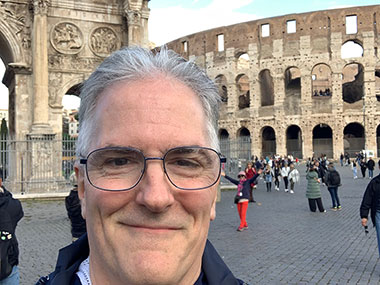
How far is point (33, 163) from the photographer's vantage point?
14.4 meters

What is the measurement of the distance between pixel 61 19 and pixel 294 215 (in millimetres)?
11400

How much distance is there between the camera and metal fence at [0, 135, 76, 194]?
14281 millimetres

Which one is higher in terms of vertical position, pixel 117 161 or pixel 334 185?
pixel 117 161

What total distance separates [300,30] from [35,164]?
28.7m

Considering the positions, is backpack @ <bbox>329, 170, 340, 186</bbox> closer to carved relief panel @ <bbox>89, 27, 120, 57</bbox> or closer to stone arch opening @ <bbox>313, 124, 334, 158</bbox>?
carved relief panel @ <bbox>89, 27, 120, 57</bbox>

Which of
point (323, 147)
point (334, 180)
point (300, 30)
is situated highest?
point (300, 30)

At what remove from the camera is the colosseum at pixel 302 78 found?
34.7 m

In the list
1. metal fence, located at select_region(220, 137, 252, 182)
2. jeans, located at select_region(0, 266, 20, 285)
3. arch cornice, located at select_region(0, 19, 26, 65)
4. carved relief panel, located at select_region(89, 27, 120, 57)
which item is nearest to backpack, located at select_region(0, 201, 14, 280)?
jeans, located at select_region(0, 266, 20, 285)

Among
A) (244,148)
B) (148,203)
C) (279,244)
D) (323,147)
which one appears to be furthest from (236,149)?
(323,147)

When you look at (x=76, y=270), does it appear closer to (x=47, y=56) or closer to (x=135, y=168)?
(x=135, y=168)

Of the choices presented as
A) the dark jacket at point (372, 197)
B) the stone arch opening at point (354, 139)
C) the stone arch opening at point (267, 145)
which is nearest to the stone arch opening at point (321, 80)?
the stone arch opening at point (354, 139)

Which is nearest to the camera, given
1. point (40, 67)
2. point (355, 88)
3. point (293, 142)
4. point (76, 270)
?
point (76, 270)

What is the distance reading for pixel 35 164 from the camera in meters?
14.4

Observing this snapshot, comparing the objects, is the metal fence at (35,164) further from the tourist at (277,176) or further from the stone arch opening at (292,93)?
the stone arch opening at (292,93)
